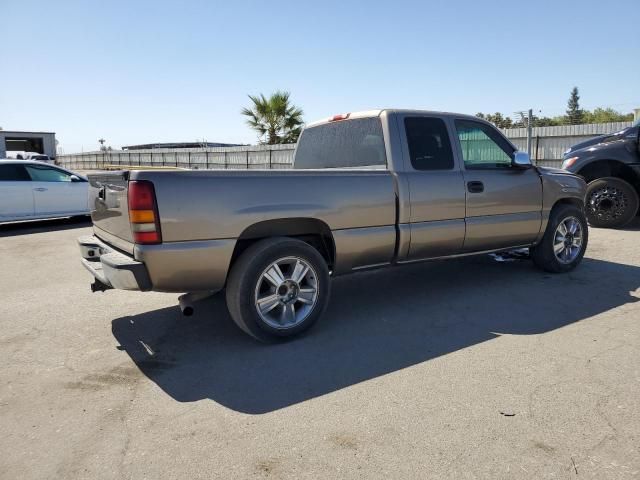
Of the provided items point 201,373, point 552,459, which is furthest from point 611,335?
point 201,373

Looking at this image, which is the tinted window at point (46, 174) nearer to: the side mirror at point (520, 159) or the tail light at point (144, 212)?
the tail light at point (144, 212)

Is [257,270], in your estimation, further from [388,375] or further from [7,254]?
[7,254]

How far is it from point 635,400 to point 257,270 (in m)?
2.60

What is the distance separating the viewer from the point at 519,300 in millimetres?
4805

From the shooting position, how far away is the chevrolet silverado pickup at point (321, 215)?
3.31 metres

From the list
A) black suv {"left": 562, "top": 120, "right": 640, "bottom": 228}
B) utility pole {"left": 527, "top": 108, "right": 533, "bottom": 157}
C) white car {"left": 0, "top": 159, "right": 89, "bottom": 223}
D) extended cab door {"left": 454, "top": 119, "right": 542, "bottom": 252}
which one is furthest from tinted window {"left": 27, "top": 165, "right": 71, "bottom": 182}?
utility pole {"left": 527, "top": 108, "right": 533, "bottom": 157}

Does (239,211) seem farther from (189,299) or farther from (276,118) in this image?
(276,118)

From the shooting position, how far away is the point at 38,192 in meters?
10.4

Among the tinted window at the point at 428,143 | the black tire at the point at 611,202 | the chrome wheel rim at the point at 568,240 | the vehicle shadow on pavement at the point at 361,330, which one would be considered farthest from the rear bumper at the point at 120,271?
the black tire at the point at 611,202

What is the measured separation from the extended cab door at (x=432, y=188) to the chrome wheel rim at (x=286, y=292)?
1118mm

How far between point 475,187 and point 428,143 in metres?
0.71

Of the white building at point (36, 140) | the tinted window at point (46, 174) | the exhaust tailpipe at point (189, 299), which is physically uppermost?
the white building at point (36, 140)

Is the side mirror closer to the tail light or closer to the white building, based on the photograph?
the tail light

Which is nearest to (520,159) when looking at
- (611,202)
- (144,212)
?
(144,212)
